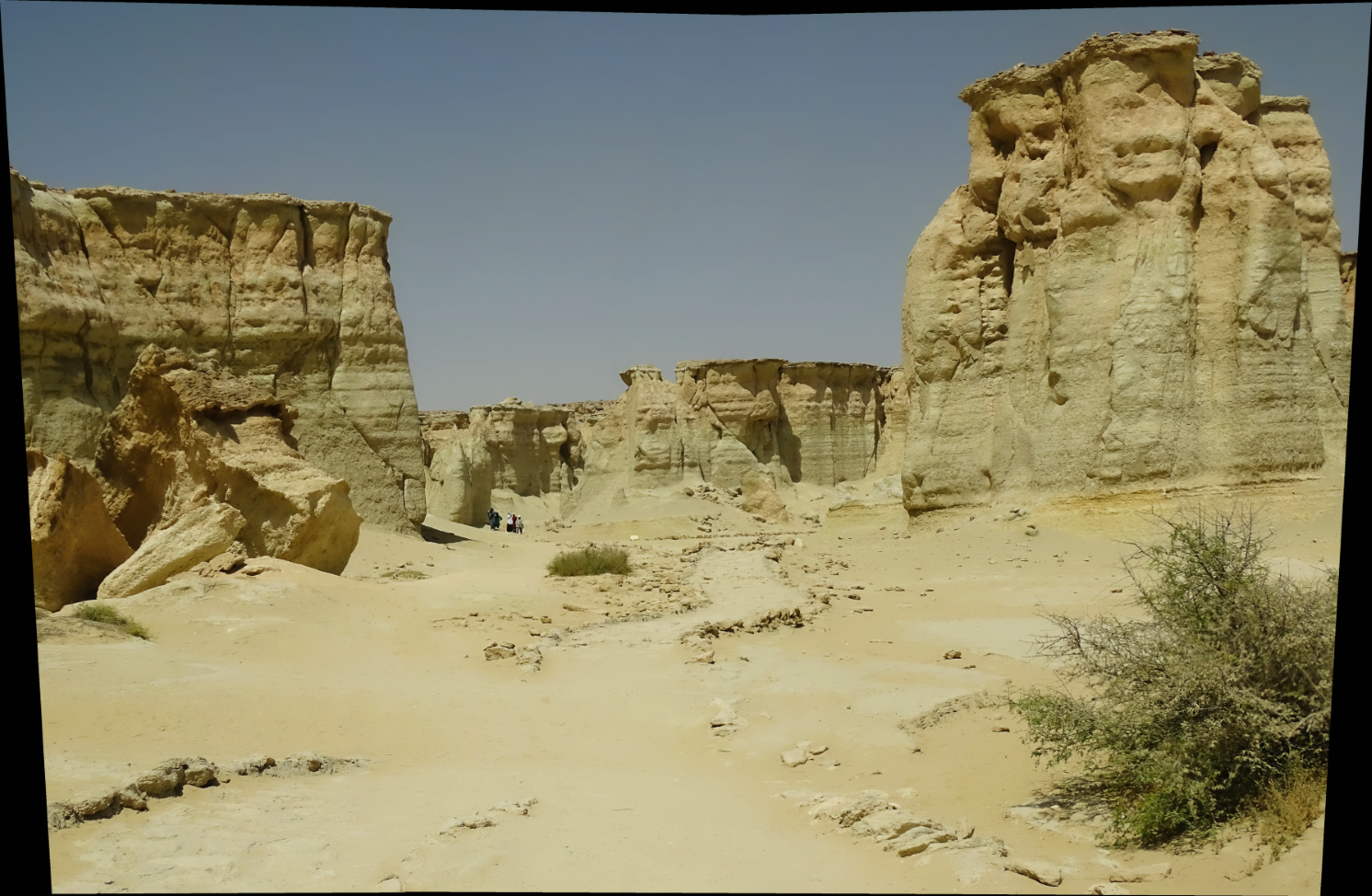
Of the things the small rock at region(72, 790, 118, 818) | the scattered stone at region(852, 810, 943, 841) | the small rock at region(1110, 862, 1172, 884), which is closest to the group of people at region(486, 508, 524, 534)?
the small rock at region(72, 790, 118, 818)

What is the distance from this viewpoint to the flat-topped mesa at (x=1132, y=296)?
1820cm

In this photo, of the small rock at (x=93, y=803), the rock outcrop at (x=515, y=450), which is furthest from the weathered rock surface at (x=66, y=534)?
the rock outcrop at (x=515, y=450)

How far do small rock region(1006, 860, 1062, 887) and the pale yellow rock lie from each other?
34.1 ft

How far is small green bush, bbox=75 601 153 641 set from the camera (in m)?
10.2

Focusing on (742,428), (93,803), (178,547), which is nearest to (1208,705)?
(93,803)

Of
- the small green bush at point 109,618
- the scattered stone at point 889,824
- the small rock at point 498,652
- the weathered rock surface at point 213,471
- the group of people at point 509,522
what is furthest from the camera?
the group of people at point 509,522

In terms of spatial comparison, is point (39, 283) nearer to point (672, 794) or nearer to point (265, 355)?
point (265, 355)

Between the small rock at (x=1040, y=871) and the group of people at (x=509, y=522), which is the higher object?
the small rock at (x=1040, y=871)

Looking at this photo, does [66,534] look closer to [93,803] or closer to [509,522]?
[93,803]

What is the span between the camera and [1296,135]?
78.5ft

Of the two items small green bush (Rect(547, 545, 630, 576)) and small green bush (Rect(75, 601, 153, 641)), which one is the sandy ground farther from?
small green bush (Rect(547, 545, 630, 576))

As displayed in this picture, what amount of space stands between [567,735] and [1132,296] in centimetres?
1461

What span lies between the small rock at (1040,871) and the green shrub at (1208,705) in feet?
1.82

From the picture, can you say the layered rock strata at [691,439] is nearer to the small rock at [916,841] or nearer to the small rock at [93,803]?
the small rock at [916,841]
